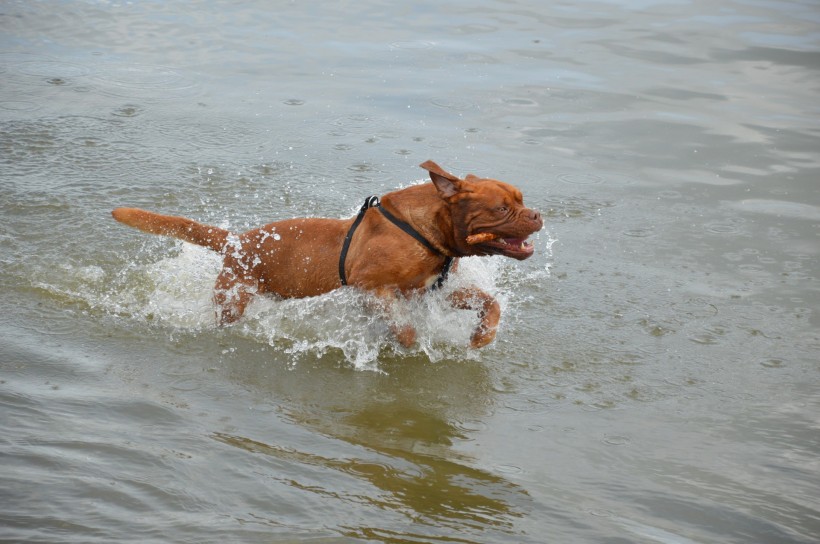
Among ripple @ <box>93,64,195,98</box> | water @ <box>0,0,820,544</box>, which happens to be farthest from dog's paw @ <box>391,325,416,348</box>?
ripple @ <box>93,64,195,98</box>

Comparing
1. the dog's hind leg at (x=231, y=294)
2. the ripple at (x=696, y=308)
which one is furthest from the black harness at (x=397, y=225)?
the ripple at (x=696, y=308)

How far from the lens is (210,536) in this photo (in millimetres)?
4211

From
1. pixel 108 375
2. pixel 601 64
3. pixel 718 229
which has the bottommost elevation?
pixel 108 375

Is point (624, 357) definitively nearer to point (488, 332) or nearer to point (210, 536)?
point (488, 332)

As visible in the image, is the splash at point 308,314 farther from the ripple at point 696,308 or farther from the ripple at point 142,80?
the ripple at point 142,80

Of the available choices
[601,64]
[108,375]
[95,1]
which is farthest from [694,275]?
[95,1]

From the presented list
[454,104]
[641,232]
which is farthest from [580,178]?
[454,104]

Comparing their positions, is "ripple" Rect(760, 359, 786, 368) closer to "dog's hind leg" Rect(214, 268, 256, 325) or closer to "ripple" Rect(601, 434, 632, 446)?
"ripple" Rect(601, 434, 632, 446)

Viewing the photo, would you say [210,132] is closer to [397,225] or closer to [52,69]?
[52,69]

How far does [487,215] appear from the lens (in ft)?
19.3

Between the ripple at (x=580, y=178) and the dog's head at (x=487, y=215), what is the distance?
4.22m

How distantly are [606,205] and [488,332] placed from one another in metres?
3.45

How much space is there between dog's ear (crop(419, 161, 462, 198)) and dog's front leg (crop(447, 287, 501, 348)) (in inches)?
37.8

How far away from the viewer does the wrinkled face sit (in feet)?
19.1
